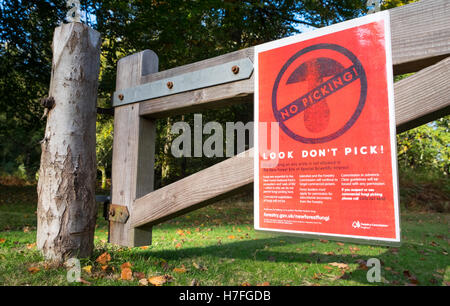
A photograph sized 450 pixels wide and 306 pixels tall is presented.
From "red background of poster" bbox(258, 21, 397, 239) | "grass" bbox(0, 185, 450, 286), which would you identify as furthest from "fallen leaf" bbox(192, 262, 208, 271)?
"red background of poster" bbox(258, 21, 397, 239)

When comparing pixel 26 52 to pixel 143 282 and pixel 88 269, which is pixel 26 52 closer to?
pixel 88 269

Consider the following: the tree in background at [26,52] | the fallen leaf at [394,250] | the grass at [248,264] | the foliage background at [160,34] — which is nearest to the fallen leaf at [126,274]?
the grass at [248,264]

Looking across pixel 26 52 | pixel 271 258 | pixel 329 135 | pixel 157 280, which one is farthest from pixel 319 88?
pixel 26 52

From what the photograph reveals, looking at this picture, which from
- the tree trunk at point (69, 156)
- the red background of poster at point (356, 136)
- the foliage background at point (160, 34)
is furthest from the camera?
the foliage background at point (160, 34)

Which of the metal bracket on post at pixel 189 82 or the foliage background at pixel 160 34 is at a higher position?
the foliage background at pixel 160 34

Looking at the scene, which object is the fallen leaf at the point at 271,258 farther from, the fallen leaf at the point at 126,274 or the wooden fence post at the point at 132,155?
the fallen leaf at the point at 126,274

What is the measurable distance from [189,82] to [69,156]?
1.17 metres

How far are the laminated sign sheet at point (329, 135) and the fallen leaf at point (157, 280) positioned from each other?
0.95 m

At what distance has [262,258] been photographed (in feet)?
12.0

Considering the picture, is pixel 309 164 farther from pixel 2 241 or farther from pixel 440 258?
pixel 2 241

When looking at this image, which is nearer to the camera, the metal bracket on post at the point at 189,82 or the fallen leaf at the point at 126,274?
the metal bracket on post at the point at 189,82

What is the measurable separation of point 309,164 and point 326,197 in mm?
224

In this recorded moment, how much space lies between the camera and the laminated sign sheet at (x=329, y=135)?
5.81 feet

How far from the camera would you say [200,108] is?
8.53ft
